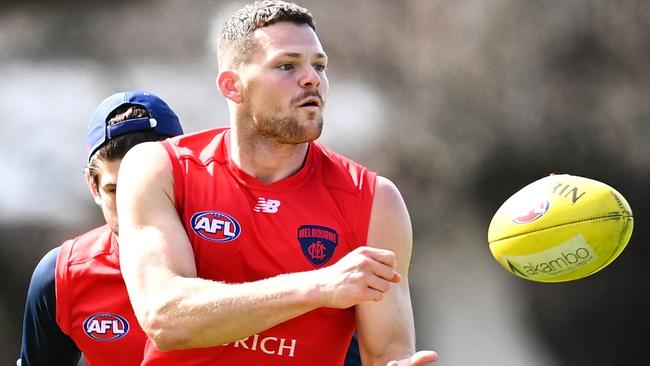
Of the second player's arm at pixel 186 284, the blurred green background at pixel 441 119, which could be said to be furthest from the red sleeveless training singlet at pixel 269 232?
the blurred green background at pixel 441 119

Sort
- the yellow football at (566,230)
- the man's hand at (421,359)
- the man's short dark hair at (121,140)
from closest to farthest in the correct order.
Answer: the man's hand at (421,359) < the yellow football at (566,230) < the man's short dark hair at (121,140)

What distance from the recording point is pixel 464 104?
666 cm

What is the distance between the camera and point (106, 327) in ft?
15.3

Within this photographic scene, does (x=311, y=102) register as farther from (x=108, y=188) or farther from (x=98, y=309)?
(x=98, y=309)

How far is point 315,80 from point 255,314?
977mm

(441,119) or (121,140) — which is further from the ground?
(441,119)

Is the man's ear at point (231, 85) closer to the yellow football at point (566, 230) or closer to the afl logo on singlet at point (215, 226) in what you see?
the afl logo on singlet at point (215, 226)

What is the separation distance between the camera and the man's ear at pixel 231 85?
4211 millimetres

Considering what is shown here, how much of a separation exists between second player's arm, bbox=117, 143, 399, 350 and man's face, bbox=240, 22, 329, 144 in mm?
423

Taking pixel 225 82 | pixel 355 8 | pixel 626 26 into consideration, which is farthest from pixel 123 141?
pixel 626 26

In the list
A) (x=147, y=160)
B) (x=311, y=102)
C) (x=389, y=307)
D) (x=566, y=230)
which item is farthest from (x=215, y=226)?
(x=566, y=230)

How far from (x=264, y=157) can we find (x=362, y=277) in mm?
1025

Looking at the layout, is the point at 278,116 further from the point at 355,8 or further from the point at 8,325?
the point at 8,325

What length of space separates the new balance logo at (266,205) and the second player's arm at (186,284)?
34 centimetres
